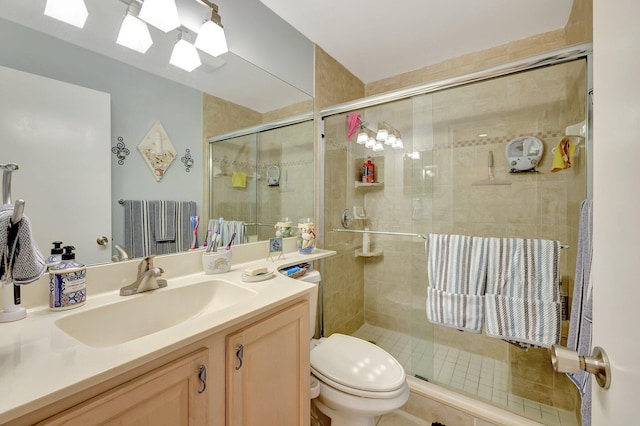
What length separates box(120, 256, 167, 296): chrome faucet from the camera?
0.92 meters

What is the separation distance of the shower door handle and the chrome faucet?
113cm

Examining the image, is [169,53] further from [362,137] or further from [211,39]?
[362,137]

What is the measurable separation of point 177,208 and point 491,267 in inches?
61.9

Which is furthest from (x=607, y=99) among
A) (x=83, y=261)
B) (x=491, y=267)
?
(x=83, y=261)

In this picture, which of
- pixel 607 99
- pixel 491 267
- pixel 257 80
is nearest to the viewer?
pixel 607 99

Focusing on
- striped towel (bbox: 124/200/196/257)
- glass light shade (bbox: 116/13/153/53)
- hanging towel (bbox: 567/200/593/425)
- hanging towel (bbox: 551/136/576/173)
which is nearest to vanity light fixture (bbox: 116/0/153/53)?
glass light shade (bbox: 116/13/153/53)

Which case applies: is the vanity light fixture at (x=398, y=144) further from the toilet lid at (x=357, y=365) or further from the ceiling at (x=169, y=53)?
the toilet lid at (x=357, y=365)

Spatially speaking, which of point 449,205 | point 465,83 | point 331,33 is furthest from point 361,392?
point 331,33

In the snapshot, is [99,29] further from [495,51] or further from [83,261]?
[495,51]

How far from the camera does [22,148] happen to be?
777mm

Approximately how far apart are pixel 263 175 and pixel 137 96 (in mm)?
742

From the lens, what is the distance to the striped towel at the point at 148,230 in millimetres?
1013

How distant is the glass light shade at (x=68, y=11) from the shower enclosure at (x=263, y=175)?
57cm

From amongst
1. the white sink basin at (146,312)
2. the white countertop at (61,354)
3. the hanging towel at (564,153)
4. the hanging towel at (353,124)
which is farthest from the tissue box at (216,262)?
the hanging towel at (564,153)
